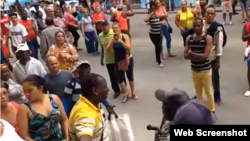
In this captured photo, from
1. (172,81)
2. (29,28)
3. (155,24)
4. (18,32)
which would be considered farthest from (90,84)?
(29,28)

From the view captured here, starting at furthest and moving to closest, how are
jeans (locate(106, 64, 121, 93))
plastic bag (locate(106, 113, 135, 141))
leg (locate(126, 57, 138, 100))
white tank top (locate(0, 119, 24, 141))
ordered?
1. jeans (locate(106, 64, 121, 93))
2. leg (locate(126, 57, 138, 100))
3. plastic bag (locate(106, 113, 135, 141))
4. white tank top (locate(0, 119, 24, 141))

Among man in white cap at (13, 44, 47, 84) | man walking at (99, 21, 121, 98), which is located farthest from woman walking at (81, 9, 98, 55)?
man in white cap at (13, 44, 47, 84)

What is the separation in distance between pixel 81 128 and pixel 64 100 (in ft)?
6.34

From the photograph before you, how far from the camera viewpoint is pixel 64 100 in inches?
194

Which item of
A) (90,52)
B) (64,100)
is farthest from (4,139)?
(90,52)

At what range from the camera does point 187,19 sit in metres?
9.06

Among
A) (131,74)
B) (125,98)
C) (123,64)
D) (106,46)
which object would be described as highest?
(106,46)

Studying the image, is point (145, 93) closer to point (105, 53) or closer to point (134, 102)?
point (134, 102)

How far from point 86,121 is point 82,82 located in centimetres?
41

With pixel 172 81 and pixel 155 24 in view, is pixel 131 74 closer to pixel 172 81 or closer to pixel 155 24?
pixel 172 81

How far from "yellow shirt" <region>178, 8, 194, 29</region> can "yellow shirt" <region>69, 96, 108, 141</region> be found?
6.16m

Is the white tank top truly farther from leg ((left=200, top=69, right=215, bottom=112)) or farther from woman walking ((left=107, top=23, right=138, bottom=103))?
woman walking ((left=107, top=23, right=138, bottom=103))

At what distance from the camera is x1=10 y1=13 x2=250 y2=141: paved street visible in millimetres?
6422

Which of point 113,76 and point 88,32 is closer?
point 113,76
